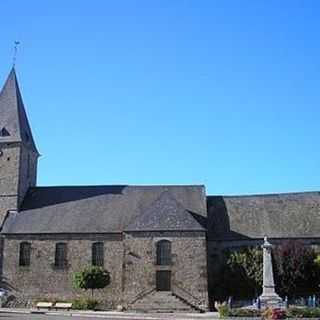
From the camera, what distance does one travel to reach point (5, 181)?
45250 millimetres

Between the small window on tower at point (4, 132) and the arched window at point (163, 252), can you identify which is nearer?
the arched window at point (163, 252)

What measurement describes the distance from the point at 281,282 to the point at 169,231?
8.33 m

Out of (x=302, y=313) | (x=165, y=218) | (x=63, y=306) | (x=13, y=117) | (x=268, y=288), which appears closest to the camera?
(x=302, y=313)

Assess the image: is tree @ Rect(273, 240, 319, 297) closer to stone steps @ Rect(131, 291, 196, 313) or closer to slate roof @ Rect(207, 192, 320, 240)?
slate roof @ Rect(207, 192, 320, 240)

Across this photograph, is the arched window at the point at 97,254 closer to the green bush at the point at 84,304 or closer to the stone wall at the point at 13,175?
the green bush at the point at 84,304

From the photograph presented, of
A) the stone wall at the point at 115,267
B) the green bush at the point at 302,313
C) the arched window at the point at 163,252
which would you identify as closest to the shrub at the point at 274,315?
the green bush at the point at 302,313

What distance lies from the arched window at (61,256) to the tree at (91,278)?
6.58 feet

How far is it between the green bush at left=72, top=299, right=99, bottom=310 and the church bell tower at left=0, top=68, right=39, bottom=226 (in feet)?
34.1

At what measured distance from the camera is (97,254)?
40719mm

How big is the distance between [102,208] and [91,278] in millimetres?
6950

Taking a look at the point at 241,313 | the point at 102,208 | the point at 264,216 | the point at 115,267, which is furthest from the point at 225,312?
the point at 102,208

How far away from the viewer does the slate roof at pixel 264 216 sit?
4084 centimetres

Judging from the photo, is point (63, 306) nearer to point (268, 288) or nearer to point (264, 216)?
point (268, 288)

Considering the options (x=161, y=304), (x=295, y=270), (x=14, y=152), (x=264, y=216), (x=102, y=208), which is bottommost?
(x=161, y=304)
